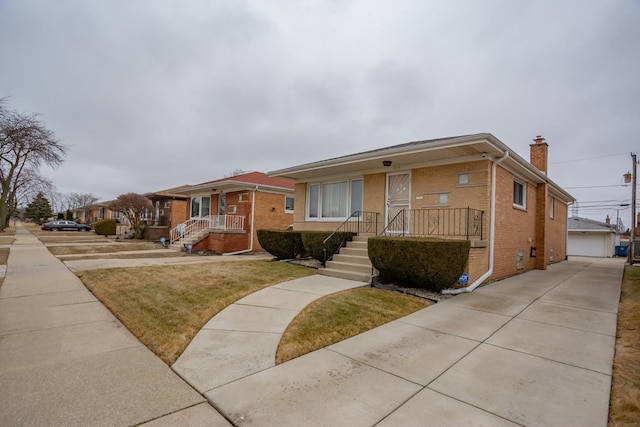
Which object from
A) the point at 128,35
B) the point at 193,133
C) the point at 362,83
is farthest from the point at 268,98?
the point at 193,133

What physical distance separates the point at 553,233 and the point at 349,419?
1664 centimetres

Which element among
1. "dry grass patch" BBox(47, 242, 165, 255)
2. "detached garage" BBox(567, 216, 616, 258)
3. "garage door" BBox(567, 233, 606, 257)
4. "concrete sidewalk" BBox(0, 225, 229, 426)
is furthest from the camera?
"garage door" BBox(567, 233, 606, 257)

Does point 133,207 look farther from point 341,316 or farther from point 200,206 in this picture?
point 341,316

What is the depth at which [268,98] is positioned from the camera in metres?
16.8

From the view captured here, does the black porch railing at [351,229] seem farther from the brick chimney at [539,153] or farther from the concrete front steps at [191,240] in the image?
the concrete front steps at [191,240]

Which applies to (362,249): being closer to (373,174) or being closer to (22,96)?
(373,174)

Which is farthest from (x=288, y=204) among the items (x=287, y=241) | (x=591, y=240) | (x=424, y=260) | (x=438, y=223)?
(x=591, y=240)

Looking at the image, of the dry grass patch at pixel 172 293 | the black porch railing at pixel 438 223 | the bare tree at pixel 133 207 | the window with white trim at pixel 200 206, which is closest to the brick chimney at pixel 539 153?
the black porch railing at pixel 438 223

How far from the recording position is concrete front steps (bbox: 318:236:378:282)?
8144 millimetres

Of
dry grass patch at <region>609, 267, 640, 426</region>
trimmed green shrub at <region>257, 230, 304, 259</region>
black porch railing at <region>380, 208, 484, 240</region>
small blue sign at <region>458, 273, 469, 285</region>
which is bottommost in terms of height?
dry grass patch at <region>609, 267, 640, 426</region>

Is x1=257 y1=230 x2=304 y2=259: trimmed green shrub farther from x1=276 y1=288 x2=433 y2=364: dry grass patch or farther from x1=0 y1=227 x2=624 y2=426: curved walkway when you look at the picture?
x1=0 y1=227 x2=624 y2=426: curved walkway

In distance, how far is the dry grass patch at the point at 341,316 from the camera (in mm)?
3997

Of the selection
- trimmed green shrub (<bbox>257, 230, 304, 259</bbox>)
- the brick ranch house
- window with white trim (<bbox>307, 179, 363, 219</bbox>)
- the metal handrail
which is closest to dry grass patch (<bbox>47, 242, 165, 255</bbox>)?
the metal handrail

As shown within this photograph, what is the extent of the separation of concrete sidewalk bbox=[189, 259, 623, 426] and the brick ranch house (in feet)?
10.2
